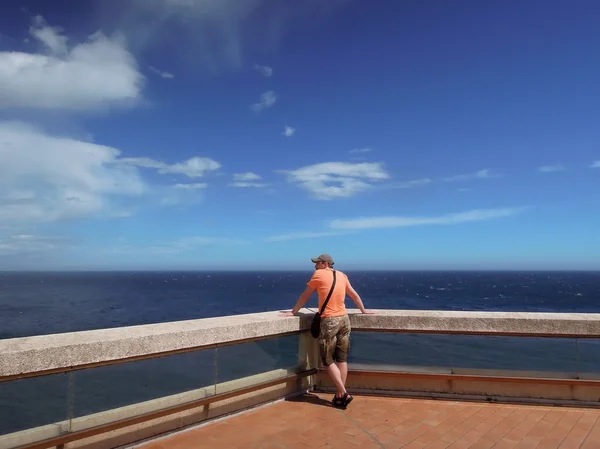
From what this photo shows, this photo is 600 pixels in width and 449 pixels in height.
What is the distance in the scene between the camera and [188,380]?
429cm

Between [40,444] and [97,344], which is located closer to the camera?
[40,444]

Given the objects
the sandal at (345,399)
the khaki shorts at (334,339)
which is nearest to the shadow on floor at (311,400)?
the sandal at (345,399)

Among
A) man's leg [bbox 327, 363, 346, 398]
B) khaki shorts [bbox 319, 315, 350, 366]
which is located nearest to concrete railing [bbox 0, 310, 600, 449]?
khaki shorts [bbox 319, 315, 350, 366]

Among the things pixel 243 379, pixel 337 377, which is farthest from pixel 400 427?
pixel 243 379

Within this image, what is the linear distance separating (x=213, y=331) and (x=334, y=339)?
141cm

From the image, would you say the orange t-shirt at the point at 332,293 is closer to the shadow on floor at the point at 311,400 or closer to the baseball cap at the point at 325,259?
the baseball cap at the point at 325,259

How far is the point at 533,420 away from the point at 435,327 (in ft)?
4.09

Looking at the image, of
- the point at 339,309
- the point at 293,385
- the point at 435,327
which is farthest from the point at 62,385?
the point at 435,327

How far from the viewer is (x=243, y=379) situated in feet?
14.8

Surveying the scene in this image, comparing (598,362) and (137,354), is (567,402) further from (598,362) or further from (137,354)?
(137,354)

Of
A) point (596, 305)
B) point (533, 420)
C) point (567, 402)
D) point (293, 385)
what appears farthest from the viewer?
point (596, 305)

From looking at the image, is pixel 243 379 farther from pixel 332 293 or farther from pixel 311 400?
pixel 332 293

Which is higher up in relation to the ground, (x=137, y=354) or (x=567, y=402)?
(x=137, y=354)

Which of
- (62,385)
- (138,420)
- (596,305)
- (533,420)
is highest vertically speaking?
(62,385)
